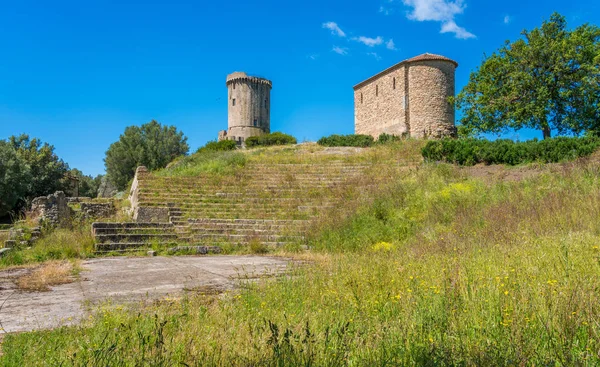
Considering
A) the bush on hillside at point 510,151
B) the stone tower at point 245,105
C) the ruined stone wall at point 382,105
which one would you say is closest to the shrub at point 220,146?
the ruined stone wall at point 382,105

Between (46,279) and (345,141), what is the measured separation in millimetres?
28338

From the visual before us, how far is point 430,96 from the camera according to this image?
34.3 metres

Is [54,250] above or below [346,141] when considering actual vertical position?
below

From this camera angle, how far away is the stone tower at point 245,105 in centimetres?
6100

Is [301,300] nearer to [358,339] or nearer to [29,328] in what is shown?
[358,339]

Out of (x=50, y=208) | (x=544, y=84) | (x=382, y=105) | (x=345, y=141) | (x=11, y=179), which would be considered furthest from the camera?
(x=382, y=105)

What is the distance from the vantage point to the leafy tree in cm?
3250

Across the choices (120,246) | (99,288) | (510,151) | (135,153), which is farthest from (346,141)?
(99,288)

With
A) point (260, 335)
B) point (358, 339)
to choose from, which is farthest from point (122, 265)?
point (358, 339)

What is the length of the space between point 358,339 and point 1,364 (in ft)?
7.22

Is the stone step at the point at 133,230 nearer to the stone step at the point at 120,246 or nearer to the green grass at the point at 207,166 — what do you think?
the stone step at the point at 120,246

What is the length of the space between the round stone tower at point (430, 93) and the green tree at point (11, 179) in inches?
1222

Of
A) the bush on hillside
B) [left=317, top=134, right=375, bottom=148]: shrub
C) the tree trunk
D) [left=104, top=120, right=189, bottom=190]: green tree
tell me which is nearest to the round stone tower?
[left=317, top=134, right=375, bottom=148]: shrub

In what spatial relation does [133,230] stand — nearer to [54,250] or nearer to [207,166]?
[54,250]
